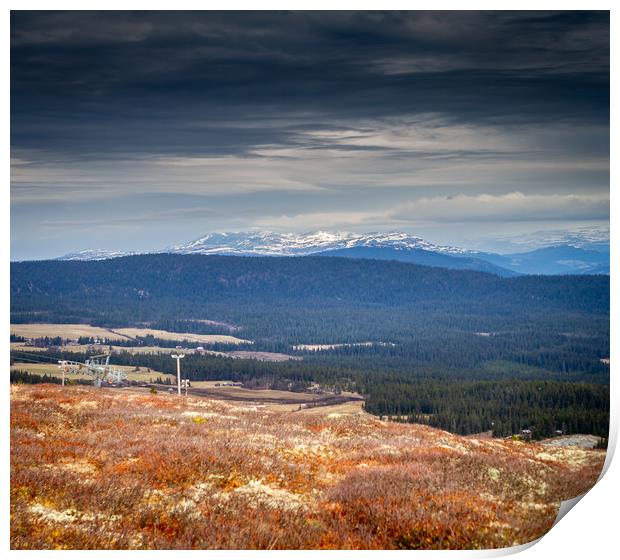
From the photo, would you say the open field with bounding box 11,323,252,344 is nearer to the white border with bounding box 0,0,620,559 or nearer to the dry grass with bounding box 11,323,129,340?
the dry grass with bounding box 11,323,129,340

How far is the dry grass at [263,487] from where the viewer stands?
1552 cm

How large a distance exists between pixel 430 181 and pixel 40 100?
50.8ft

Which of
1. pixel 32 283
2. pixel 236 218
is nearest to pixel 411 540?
pixel 236 218

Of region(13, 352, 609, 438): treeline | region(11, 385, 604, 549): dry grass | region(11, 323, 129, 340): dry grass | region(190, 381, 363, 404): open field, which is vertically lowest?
region(190, 381, 363, 404): open field

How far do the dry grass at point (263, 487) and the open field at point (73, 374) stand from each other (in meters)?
64.9

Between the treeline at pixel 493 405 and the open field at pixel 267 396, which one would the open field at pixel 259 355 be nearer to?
the open field at pixel 267 396

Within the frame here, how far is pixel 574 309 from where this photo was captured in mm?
140500

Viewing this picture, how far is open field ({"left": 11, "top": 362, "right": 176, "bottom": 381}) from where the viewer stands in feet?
284

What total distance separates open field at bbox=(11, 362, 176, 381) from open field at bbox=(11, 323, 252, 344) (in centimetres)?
501

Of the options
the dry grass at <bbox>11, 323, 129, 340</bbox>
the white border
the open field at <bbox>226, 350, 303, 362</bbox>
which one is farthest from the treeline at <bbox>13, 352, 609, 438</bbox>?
the open field at <bbox>226, 350, 303, 362</bbox>

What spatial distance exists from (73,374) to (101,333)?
201 ft

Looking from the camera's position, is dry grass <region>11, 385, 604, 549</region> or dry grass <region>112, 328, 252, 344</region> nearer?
dry grass <region>11, 385, 604, 549</region>
